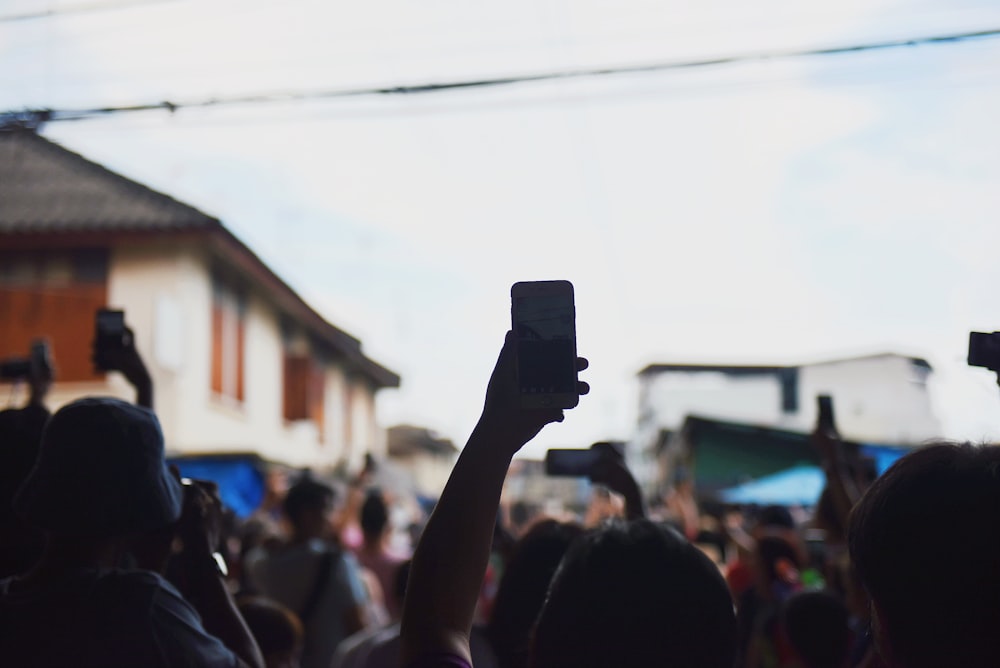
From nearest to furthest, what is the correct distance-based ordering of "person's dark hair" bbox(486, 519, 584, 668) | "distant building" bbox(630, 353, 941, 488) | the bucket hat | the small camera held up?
the bucket hat, "person's dark hair" bbox(486, 519, 584, 668), the small camera held up, "distant building" bbox(630, 353, 941, 488)

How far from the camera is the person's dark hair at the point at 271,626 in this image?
4430mm

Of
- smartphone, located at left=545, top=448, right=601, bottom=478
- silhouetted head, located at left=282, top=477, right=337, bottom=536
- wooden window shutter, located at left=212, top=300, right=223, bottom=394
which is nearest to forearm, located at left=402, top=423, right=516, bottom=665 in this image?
smartphone, located at left=545, top=448, right=601, bottom=478

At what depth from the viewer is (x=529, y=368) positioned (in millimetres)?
1599

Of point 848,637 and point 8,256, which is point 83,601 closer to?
point 848,637

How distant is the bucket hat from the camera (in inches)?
95.7

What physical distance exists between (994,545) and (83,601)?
1.79 metres

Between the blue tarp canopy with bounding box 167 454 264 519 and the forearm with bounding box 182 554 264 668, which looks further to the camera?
the blue tarp canopy with bounding box 167 454 264 519

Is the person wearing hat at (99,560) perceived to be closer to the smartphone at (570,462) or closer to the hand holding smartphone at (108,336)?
the hand holding smartphone at (108,336)

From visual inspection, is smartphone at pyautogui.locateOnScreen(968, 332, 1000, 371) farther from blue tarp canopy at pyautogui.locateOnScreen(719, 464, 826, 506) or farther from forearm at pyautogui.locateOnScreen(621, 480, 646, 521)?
blue tarp canopy at pyautogui.locateOnScreen(719, 464, 826, 506)

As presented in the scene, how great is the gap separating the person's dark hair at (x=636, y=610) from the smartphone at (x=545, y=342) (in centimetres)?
49

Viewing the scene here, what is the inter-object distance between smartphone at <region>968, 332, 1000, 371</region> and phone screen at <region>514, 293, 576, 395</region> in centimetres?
126

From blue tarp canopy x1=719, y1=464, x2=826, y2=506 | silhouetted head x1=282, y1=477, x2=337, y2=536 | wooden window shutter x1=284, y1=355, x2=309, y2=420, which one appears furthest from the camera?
wooden window shutter x1=284, y1=355, x2=309, y2=420

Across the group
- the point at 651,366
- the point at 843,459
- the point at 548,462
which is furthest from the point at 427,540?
the point at 651,366

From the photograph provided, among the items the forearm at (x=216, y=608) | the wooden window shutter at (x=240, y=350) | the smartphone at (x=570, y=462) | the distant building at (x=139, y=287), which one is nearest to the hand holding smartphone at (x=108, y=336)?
the forearm at (x=216, y=608)
